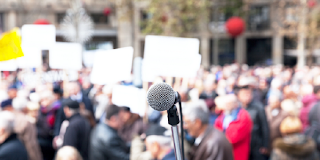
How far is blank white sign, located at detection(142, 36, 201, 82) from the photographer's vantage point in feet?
11.3

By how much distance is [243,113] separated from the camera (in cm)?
421

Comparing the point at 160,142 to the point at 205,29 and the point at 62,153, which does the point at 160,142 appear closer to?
the point at 62,153

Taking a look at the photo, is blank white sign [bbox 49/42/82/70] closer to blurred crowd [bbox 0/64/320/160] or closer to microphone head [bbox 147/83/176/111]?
blurred crowd [bbox 0/64/320/160]

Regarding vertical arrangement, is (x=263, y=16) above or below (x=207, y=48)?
above

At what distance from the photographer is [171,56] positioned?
11.6ft

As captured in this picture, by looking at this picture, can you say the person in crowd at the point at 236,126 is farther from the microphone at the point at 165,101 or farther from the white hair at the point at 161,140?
the microphone at the point at 165,101

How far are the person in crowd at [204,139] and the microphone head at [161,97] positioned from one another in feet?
5.32

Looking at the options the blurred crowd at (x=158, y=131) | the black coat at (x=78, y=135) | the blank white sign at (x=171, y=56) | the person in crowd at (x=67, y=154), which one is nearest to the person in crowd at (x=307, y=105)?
the blurred crowd at (x=158, y=131)

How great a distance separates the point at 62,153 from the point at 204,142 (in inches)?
62.9

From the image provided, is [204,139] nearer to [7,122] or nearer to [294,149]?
[294,149]

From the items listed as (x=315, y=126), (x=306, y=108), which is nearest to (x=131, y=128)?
(x=315, y=126)

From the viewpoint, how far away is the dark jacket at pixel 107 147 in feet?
12.6

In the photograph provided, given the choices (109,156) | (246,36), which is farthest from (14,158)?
(246,36)

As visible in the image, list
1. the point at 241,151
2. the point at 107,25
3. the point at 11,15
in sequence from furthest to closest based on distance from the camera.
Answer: the point at 107,25 → the point at 11,15 → the point at 241,151
